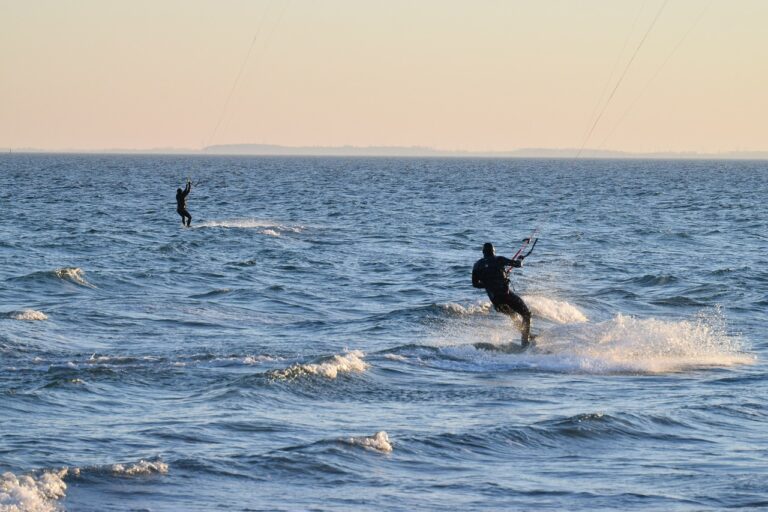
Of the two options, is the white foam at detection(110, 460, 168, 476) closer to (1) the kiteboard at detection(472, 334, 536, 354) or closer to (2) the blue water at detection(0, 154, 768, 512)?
(2) the blue water at detection(0, 154, 768, 512)

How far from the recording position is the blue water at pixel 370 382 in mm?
11203

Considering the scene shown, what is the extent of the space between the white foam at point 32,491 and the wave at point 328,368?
502 centimetres

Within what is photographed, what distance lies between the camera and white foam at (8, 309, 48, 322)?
2091 centimetres

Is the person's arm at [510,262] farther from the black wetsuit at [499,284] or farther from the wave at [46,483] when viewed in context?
the wave at [46,483]

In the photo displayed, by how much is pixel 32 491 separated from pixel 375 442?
3.40m

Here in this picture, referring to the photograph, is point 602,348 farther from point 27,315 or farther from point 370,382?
point 27,315

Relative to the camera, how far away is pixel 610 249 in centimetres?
3856

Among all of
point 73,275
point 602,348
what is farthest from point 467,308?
point 73,275

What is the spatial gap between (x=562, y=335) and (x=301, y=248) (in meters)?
18.2

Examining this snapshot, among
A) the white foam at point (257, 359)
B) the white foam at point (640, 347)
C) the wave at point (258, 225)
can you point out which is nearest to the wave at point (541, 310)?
the white foam at point (640, 347)

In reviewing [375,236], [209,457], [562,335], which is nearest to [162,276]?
[562,335]

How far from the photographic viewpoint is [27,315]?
21.1 m

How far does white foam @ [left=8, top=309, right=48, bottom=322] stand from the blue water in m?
0.03

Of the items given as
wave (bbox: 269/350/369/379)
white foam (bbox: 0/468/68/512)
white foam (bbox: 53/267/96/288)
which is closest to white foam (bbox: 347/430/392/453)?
white foam (bbox: 0/468/68/512)
